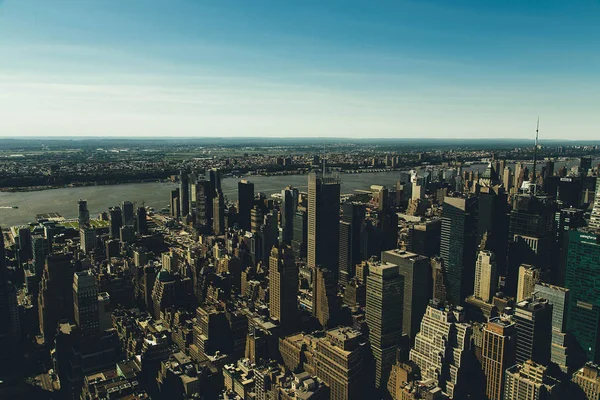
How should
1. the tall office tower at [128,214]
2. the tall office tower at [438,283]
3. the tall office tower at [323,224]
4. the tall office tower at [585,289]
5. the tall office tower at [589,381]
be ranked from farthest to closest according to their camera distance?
the tall office tower at [128,214]
the tall office tower at [323,224]
the tall office tower at [438,283]
the tall office tower at [585,289]
the tall office tower at [589,381]

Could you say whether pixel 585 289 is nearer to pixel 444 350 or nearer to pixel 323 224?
pixel 444 350

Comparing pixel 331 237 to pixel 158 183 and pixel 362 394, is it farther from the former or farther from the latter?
pixel 158 183

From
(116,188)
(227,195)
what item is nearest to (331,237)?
(227,195)

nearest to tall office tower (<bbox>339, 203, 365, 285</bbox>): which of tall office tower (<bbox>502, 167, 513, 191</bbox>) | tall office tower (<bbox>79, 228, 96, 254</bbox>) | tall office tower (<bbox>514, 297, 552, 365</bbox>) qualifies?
tall office tower (<bbox>514, 297, 552, 365</bbox>)

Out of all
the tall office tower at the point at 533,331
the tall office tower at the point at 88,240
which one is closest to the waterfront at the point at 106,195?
the tall office tower at the point at 88,240

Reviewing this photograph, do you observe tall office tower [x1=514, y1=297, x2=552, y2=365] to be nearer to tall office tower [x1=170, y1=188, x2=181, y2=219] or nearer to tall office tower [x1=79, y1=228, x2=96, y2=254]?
tall office tower [x1=79, y1=228, x2=96, y2=254]

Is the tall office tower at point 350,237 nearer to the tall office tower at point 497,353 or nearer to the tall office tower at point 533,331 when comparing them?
the tall office tower at point 533,331

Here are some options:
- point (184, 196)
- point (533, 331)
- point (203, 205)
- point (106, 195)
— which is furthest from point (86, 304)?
point (106, 195)
